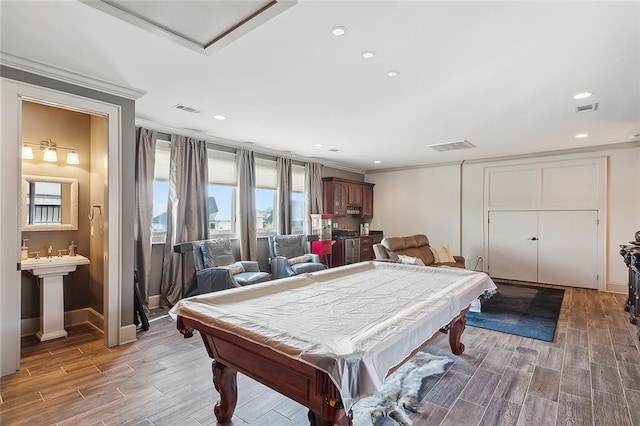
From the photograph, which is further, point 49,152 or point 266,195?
point 266,195

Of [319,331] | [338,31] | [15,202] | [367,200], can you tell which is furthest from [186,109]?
[367,200]

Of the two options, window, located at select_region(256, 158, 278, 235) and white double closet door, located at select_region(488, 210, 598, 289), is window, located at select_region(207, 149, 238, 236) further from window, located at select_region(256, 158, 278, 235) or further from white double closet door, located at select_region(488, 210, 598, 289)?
white double closet door, located at select_region(488, 210, 598, 289)

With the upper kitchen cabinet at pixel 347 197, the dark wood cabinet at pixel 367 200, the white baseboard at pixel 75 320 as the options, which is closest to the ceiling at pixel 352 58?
the white baseboard at pixel 75 320

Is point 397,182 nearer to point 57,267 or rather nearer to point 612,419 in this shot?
point 612,419

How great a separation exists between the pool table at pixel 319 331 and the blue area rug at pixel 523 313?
1.60 meters

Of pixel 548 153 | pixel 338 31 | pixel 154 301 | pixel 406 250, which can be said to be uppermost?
pixel 338 31

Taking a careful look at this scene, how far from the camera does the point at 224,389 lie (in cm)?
191

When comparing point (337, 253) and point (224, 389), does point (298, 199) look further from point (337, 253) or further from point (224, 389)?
point (224, 389)

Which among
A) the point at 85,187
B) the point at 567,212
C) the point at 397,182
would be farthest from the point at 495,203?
the point at 85,187

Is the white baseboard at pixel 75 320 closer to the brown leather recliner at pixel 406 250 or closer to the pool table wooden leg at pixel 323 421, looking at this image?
the pool table wooden leg at pixel 323 421

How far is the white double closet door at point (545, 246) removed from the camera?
18.7 ft

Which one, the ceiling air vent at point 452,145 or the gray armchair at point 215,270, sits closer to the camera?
the gray armchair at point 215,270

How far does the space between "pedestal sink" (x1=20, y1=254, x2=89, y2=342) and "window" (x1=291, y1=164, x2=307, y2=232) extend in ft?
12.6

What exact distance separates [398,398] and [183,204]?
12.7 ft
